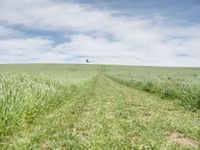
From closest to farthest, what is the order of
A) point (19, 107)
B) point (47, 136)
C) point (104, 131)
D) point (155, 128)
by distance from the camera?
point (47, 136)
point (104, 131)
point (19, 107)
point (155, 128)

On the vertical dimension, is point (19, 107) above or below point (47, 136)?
above

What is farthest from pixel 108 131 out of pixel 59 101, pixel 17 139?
pixel 59 101

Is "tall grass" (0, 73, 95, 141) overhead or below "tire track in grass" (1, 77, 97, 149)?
overhead

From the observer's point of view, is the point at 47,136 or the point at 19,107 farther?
the point at 19,107

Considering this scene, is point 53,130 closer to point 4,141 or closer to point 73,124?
point 73,124

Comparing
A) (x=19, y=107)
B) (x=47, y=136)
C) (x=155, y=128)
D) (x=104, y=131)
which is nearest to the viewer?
(x=47, y=136)

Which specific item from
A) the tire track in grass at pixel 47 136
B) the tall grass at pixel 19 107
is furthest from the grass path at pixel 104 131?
the tall grass at pixel 19 107

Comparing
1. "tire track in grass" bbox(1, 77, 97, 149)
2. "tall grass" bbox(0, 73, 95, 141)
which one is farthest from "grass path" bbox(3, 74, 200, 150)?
"tall grass" bbox(0, 73, 95, 141)

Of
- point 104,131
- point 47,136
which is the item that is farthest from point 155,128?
point 47,136

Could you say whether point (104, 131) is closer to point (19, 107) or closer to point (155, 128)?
point (155, 128)

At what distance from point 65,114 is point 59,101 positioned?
16.4ft

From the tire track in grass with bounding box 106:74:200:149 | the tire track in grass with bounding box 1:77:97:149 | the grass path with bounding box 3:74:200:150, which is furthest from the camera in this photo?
the tire track in grass with bounding box 106:74:200:149

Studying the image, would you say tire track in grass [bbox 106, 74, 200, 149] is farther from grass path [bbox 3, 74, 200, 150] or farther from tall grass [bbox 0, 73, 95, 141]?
tall grass [bbox 0, 73, 95, 141]

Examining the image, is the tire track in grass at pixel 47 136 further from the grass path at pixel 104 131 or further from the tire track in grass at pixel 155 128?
the tire track in grass at pixel 155 128
